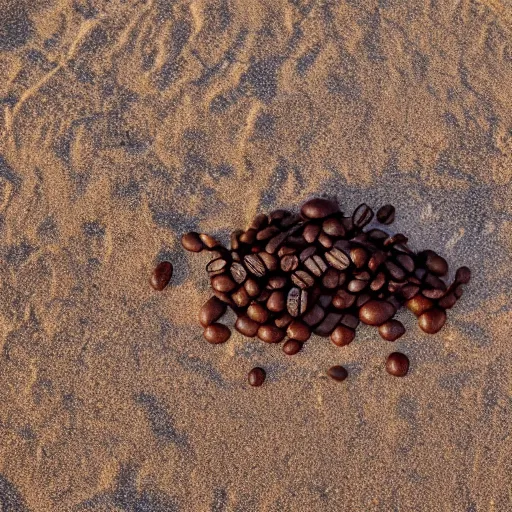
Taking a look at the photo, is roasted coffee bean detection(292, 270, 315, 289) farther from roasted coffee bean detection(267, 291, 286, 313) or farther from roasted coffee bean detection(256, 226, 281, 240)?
roasted coffee bean detection(256, 226, 281, 240)

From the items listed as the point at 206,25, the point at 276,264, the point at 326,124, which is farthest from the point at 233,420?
the point at 206,25

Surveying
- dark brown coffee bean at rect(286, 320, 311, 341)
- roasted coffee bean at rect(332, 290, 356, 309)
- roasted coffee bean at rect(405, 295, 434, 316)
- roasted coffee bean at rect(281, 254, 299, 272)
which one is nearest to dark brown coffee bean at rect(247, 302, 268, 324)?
dark brown coffee bean at rect(286, 320, 311, 341)

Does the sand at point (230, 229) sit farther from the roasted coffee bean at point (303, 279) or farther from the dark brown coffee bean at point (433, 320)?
the roasted coffee bean at point (303, 279)

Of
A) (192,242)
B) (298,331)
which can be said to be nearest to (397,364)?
(298,331)

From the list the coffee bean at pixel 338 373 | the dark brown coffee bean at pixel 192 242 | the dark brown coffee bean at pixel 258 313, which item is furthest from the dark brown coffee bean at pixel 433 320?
the dark brown coffee bean at pixel 192 242

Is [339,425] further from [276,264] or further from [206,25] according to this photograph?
[206,25]

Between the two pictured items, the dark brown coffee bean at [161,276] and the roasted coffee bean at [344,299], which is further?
the dark brown coffee bean at [161,276]
